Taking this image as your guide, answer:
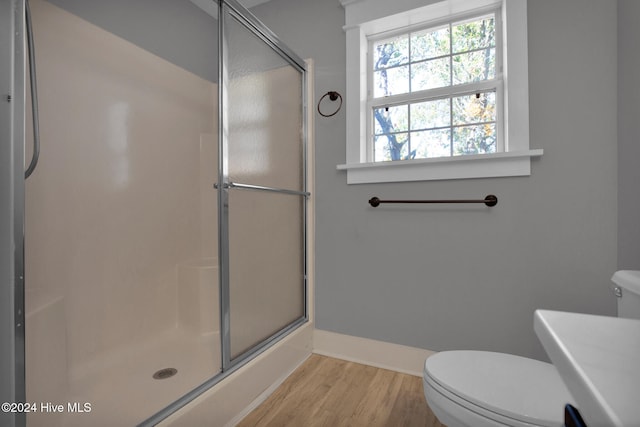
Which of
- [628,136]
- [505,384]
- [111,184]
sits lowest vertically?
[505,384]

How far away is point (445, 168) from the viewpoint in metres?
1.67

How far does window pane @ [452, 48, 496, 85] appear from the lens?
171 cm

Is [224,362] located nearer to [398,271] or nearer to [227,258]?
[227,258]

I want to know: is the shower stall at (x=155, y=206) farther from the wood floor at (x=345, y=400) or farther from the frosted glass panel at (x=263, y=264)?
the wood floor at (x=345, y=400)

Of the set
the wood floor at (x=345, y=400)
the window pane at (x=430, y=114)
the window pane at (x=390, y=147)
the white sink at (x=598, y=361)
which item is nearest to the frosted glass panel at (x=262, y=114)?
the window pane at (x=390, y=147)

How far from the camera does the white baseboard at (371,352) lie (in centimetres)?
177

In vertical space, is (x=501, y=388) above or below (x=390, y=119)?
below

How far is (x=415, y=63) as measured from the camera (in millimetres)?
1871

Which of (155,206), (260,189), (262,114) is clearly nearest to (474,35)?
(262,114)

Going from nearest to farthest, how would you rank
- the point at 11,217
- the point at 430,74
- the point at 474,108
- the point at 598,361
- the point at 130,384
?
the point at 598,361, the point at 11,217, the point at 130,384, the point at 474,108, the point at 430,74

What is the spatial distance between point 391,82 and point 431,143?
1.53 feet

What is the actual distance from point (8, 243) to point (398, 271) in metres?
1.61

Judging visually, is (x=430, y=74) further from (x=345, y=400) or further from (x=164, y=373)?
(x=164, y=373)

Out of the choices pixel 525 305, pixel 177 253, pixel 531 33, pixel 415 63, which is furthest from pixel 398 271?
pixel 177 253
